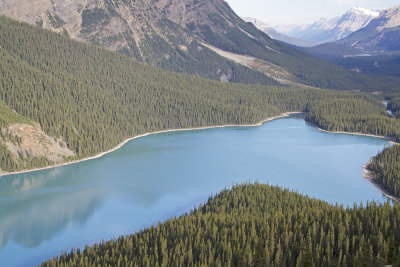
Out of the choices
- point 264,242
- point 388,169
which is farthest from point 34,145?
point 388,169

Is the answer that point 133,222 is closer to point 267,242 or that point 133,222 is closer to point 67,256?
point 67,256

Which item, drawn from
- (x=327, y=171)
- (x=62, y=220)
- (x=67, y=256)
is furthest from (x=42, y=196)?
(x=327, y=171)

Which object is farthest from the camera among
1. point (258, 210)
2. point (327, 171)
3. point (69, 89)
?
point (69, 89)

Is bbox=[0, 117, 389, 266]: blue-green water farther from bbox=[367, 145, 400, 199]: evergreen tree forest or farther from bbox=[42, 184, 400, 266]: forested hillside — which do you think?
bbox=[42, 184, 400, 266]: forested hillside


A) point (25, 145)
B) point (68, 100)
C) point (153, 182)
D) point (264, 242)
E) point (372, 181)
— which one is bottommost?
point (372, 181)

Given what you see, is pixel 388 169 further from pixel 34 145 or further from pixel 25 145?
pixel 25 145

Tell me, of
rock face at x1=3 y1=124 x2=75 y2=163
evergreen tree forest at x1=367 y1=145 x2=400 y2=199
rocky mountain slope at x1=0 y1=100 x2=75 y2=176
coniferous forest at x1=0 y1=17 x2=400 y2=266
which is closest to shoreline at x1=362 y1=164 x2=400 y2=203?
evergreen tree forest at x1=367 y1=145 x2=400 y2=199

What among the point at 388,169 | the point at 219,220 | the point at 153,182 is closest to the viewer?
the point at 219,220
